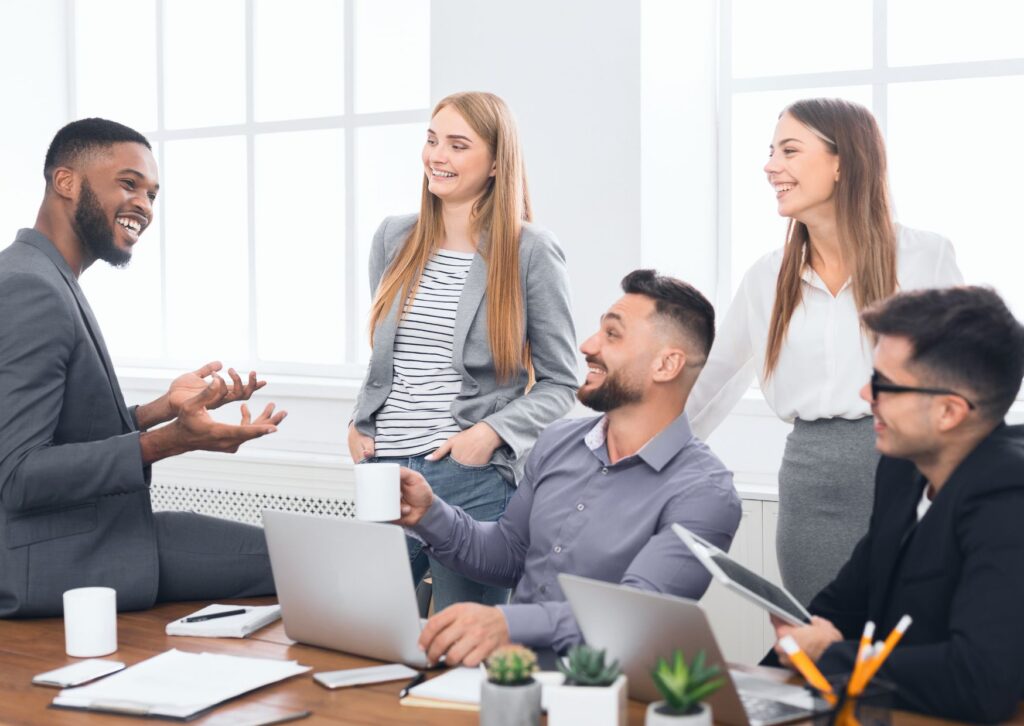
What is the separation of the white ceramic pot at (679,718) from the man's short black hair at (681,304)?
1.13 meters

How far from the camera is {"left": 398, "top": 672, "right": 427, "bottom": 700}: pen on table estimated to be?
1.78 metres

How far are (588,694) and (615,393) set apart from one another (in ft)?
3.21

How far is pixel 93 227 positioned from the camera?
2719 millimetres

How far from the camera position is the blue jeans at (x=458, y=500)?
2809 mm

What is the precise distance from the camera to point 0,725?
1.70 m

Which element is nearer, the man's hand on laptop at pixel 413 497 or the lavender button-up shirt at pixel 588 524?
the lavender button-up shirt at pixel 588 524

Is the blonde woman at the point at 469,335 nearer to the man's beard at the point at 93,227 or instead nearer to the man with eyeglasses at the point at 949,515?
the man's beard at the point at 93,227

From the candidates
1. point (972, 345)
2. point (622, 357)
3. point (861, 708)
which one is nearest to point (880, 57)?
point (622, 357)

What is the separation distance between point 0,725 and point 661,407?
4.35ft

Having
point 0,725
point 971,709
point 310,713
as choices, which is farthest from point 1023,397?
point 0,725

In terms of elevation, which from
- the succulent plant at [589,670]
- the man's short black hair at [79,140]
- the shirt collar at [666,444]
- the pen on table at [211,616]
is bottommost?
the pen on table at [211,616]

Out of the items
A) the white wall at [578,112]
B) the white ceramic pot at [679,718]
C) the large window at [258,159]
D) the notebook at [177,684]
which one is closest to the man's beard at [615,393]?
the notebook at [177,684]

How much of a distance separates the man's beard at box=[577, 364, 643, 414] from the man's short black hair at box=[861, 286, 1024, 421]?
64cm

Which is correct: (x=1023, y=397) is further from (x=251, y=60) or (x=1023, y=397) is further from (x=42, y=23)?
(x=42, y=23)
